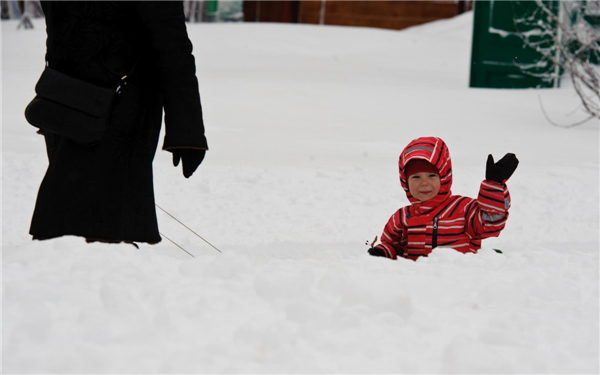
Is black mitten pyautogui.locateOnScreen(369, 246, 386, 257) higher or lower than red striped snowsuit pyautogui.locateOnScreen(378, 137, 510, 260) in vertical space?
lower

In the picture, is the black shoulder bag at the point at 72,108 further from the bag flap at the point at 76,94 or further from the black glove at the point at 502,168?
the black glove at the point at 502,168

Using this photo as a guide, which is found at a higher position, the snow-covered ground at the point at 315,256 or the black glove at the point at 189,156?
the black glove at the point at 189,156

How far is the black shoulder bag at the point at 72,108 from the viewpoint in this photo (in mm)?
2174

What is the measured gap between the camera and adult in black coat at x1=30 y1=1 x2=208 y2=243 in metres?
2.18

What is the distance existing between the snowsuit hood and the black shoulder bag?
1235 millimetres

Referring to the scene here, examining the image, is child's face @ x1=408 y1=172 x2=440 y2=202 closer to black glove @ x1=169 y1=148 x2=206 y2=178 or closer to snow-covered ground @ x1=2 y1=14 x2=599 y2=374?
snow-covered ground @ x1=2 y1=14 x2=599 y2=374

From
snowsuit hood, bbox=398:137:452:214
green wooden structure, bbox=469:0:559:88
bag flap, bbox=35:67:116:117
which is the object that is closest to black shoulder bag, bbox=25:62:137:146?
bag flap, bbox=35:67:116:117

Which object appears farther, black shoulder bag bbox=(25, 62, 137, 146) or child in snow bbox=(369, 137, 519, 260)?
child in snow bbox=(369, 137, 519, 260)

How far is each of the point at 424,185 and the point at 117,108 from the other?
1.28 meters

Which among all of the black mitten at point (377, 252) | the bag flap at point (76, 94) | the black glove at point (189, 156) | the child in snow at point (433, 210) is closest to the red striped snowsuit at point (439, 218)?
the child in snow at point (433, 210)

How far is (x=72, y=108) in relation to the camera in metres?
2.17

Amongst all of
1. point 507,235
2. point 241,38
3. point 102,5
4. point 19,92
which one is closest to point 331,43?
point 241,38

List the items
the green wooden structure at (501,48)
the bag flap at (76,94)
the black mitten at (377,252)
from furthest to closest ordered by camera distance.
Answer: the green wooden structure at (501,48) → the black mitten at (377,252) → the bag flap at (76,94)

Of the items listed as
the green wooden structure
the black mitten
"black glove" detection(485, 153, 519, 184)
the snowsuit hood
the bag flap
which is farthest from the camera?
the green wooden structure
